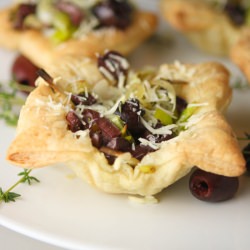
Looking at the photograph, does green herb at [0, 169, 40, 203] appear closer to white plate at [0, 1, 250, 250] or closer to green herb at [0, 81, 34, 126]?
white plate at [0, 1, 250, 250]

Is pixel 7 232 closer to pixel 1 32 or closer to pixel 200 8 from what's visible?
pixel 1 32

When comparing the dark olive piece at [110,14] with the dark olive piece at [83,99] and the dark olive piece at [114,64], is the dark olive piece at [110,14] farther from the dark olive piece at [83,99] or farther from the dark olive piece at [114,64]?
the dark olive piece at [83,99]

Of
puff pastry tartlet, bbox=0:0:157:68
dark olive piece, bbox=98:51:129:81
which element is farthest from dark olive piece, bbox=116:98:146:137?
puff pastry tartlet, bbox=0:0:157:68

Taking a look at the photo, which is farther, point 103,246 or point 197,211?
point 197,211

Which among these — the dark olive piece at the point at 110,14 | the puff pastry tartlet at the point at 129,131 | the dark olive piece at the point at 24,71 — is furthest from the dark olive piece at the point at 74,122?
the dark olive piece at the point at 110,14

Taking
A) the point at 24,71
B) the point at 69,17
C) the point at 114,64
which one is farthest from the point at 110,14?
the point at 114,64

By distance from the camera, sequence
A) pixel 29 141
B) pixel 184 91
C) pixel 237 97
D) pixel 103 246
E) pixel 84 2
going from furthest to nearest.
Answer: pixel 84 2, pixel 237 97, pixel 184 91, pixel 29 141, pixel 103 246

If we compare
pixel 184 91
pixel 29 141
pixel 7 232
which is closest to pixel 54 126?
pixel 29 141

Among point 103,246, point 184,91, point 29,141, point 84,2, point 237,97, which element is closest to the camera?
point 103,246
